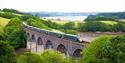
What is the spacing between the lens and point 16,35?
103250 mm

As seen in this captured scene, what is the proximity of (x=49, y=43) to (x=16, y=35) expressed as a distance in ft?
74.5

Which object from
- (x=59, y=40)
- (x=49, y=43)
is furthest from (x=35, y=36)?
(x=59, y=40)

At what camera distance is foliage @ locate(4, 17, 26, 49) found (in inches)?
3915

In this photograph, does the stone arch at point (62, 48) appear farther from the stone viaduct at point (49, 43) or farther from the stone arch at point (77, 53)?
the stone arch at point (77, 53)

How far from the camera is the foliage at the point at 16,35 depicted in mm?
99438

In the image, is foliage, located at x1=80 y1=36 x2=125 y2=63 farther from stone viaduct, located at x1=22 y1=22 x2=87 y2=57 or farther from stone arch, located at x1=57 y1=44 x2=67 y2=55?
stone arch, located at x1=57 y1=44 x2=67 y2=55

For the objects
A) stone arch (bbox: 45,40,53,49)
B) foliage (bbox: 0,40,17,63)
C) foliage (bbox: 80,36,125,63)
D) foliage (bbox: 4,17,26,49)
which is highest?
foliage (bbox: 80,36,125,63)

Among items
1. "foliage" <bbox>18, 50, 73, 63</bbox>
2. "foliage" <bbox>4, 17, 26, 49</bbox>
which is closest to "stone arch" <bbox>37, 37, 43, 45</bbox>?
"foliage" <bbox>4, 17, 26, 49</bbox>

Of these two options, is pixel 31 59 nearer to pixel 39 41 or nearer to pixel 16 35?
pixel 39 41

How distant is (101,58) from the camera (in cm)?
4825

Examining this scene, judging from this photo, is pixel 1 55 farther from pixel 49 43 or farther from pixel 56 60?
pixel 49 43

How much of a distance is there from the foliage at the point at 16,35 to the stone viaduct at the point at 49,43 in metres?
1.57

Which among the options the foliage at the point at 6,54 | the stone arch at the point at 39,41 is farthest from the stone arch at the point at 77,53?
the stone arch at the point at 39,41

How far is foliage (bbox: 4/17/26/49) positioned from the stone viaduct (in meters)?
1.57
